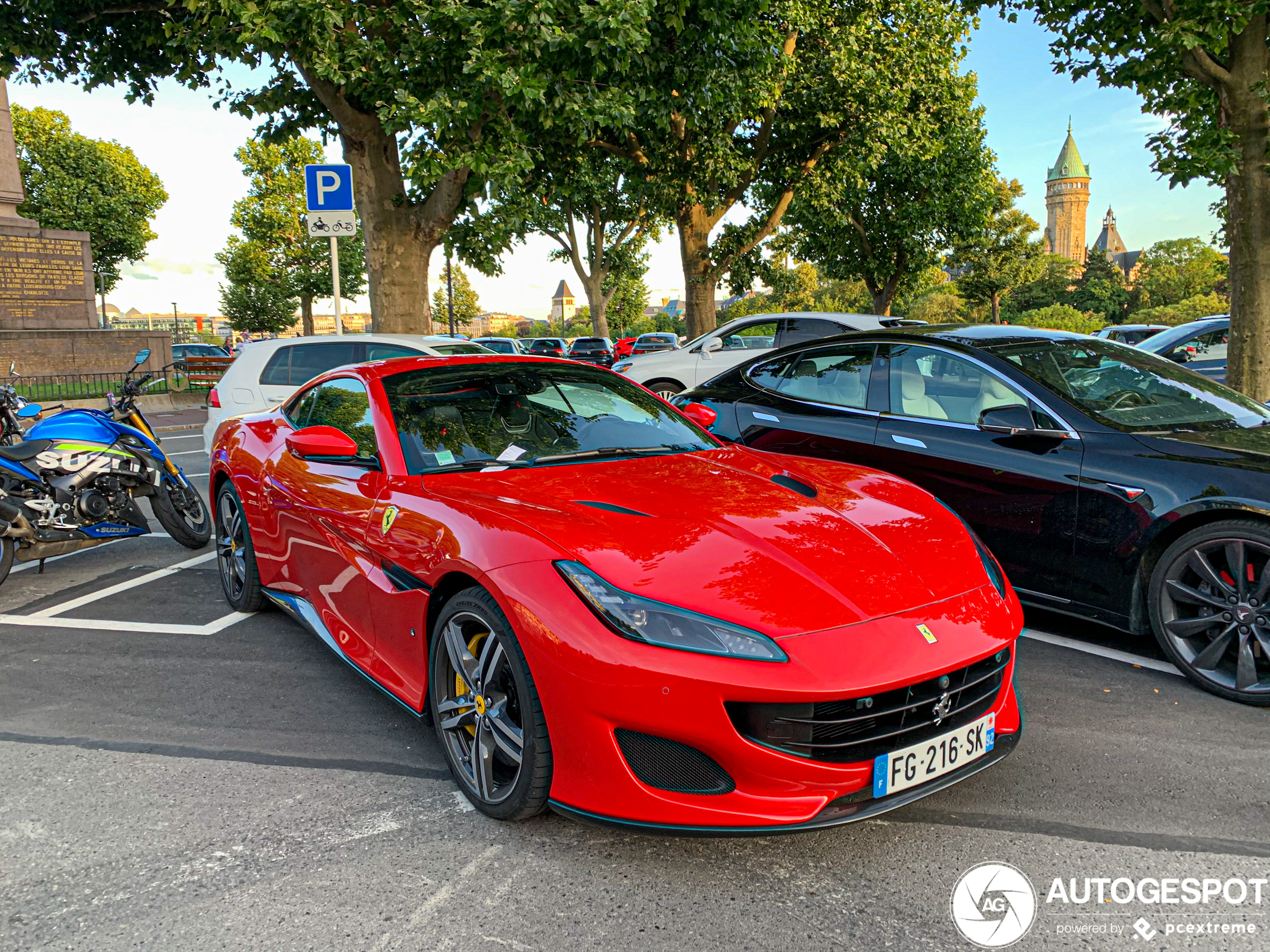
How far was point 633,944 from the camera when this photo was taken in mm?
2154

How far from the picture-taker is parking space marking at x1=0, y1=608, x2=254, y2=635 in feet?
15.5

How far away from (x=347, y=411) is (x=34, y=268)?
20.8 m

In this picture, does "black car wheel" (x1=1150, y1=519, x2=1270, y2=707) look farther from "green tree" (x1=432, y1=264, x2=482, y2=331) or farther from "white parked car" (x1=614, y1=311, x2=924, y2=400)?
"green tree" (x1=432, y1=264, x2=482, y2=331)

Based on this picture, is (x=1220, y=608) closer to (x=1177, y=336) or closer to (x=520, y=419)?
(x=520, y=419)

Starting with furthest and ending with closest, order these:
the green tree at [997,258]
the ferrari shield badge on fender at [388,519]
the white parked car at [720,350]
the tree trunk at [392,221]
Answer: the green tree at [997,258] < the white parked car at [720,350] < the tree trunk at [392,221] < the ferrari shield badge on fender at [388,519]

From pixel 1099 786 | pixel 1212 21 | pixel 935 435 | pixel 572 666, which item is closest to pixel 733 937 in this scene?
pixel 572 666

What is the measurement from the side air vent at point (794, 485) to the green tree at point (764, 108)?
1080 cm

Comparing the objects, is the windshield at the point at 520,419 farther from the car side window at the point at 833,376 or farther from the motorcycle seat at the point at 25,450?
the motorcycle seat at the point at 25,450

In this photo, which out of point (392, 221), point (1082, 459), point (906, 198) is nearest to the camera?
point (1082, 459)

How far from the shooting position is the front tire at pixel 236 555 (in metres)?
4.74

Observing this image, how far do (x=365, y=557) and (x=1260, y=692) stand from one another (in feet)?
11.6

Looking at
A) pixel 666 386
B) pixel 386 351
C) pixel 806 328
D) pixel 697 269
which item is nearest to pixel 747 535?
pixel 386 351

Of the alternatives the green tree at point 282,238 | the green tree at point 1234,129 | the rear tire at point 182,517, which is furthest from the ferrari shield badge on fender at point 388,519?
the green tree at point 282,238

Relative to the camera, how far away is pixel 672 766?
90.7 inches
